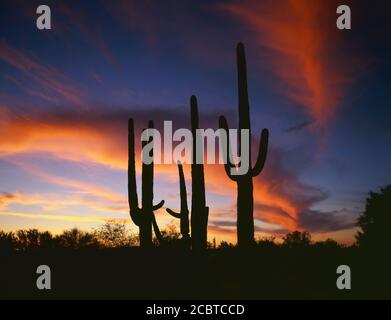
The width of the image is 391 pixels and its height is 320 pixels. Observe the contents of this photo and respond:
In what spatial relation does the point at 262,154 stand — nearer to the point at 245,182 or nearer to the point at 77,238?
the point at 245,182

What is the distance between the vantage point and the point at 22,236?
101 ft

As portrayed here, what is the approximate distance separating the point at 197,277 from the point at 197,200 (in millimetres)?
2169

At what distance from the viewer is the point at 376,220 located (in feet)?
82.6

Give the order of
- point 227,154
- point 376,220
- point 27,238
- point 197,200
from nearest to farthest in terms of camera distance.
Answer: point 227,154
point 197,200
point 376,220
point 27,238

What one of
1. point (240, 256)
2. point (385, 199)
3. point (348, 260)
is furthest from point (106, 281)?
point (385, 199)

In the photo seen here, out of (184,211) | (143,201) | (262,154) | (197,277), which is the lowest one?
(197,277)

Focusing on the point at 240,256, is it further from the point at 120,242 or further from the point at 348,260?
the point at 120,242

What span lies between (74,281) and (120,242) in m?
21.6

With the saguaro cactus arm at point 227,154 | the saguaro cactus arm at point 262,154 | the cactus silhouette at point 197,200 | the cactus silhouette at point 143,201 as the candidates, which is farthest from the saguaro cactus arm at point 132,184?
the saguaro cactus arm at point 262,154

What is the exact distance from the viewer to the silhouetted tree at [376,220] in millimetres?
23153

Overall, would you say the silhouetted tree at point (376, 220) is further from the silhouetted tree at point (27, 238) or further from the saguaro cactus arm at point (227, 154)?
the silhouetted tree at point (27, 238)

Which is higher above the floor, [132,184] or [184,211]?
[132,184]

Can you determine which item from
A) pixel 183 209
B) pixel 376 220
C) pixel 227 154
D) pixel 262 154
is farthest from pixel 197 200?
pixel 376 220

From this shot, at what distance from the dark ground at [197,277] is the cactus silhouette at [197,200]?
1.75 ft
